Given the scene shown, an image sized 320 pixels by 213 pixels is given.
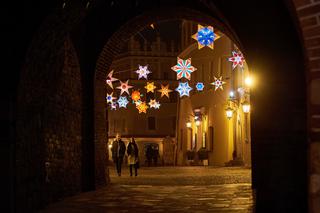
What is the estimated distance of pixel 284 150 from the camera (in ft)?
35.0

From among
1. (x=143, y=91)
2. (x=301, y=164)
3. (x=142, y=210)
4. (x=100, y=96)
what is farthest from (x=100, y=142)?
(x=143, y=91)

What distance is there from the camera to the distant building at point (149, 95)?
62531mm

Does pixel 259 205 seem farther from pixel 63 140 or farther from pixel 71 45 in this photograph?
pixel 71 45

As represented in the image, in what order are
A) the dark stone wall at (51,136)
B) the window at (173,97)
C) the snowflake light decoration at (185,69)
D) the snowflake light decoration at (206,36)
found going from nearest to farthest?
the dark stone wall at (51,136)
the snowflake light decoration at (206,36)
the snowflake light decoration at (185,69)
the window at (173,97)

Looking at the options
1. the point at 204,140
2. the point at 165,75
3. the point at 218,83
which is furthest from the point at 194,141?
the point at 165,75

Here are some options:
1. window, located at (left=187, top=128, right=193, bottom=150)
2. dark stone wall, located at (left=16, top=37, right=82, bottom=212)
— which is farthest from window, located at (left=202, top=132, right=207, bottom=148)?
dark stone wall, located at (left=16, top=37, right=82, bottom=212)

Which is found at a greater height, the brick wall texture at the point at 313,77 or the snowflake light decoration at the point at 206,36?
the snowflake light decoration at the point at 206,36

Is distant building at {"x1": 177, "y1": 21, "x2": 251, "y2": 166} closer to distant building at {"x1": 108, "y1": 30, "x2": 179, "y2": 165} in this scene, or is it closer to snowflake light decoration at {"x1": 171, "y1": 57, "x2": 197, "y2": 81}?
snowflake light decoration at {"x1": 171, "y1": 57, "x2": 197, "y2": 81}

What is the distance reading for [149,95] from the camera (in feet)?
207

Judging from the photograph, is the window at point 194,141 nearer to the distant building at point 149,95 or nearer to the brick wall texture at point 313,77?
the distant building at point 149,95

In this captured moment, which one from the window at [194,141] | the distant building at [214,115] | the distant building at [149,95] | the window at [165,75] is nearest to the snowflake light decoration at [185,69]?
the distant building at [214,115]

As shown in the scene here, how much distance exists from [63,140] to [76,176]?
137cm

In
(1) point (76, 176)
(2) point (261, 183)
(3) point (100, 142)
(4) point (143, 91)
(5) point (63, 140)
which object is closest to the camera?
(2) point (261, 183)

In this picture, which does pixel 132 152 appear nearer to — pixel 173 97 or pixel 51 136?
pixel 51 136
